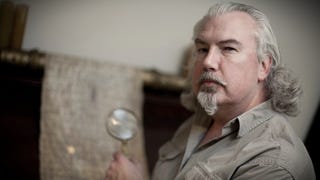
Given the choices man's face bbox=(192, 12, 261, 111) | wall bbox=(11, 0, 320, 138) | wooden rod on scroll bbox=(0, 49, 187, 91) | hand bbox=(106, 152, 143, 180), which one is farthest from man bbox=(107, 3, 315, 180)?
wooden rod on scroll bbox=(0, 49, 187, 91)

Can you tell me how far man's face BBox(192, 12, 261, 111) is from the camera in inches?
40.1

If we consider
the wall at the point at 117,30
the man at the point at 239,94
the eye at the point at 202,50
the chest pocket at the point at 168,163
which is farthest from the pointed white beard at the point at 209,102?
the wall at the point at 117,30

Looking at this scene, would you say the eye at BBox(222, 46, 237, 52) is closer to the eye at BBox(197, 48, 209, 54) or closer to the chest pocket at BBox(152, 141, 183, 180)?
the eye at BBox(197, 48, 209, 54)

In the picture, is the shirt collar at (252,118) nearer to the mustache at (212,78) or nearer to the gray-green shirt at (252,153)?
the gray-green shirt at (252,153)

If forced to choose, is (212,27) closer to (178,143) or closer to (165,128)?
(178,143)

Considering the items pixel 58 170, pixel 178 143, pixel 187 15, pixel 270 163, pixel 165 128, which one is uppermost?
pixel 187 15

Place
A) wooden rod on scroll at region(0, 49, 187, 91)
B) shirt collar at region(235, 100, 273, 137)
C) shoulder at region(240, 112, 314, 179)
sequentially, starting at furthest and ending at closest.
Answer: wooden rod on scroll at region(0, 49, 187, 91)
shirt collar at region(235, 100, 273, 137)
shoulder at region(240, 112, 314, 179)

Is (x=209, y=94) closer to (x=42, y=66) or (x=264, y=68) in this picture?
(x=264, y=68)

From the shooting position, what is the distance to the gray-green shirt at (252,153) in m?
0.83

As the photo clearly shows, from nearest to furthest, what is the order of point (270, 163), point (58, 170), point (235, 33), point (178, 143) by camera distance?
point (270, 163) → point (235, 33) → point (178, 143) → point (58, 170)

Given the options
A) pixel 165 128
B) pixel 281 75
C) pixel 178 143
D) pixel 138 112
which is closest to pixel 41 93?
pixel 138 112

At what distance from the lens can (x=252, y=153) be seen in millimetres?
876

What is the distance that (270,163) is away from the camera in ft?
2.71

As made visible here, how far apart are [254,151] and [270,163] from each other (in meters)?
0.06
